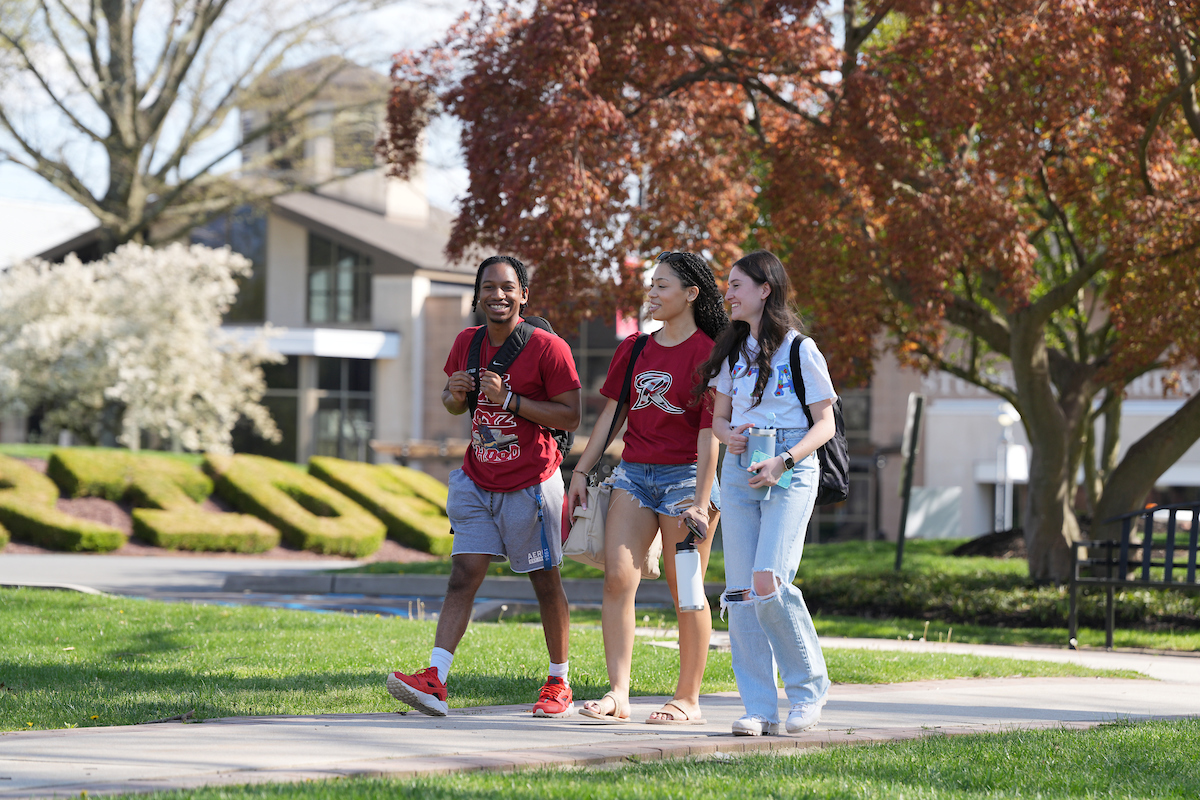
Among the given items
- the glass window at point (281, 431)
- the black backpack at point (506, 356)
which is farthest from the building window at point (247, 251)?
the black backpack at point (506, 356)

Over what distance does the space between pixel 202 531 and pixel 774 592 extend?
18.8m

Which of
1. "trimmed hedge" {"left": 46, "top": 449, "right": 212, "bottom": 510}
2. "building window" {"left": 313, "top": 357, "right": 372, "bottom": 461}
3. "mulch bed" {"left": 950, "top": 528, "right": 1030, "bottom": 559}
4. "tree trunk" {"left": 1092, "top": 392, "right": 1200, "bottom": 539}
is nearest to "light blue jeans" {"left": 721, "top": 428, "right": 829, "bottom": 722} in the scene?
"tree trunk" {"left": 1092, "top": 392, "right": 1200, "bottom": 539}

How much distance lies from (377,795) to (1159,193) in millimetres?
10688

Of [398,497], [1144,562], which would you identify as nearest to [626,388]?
[1144,562]

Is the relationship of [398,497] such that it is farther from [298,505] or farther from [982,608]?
[982,608]

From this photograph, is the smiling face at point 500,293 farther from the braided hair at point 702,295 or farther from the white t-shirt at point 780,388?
the white t-shirt at point 780,388

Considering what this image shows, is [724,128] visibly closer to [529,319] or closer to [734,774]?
[529,319]

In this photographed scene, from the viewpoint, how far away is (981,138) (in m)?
12.9

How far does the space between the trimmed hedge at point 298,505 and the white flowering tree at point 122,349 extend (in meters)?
7.68

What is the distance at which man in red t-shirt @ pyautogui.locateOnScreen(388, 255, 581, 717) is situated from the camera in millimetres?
5996

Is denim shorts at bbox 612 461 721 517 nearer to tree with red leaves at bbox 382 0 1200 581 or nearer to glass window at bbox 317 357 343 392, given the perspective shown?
tree with red leaves at bbox 382 0 1200 581

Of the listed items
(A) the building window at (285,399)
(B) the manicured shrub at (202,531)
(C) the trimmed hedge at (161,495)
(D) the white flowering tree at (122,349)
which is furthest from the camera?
(A) the building window at (285,399)

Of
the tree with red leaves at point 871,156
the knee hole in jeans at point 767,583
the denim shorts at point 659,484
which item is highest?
the tree with red leaves at point 871,156

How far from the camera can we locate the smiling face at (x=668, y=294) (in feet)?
19.4
